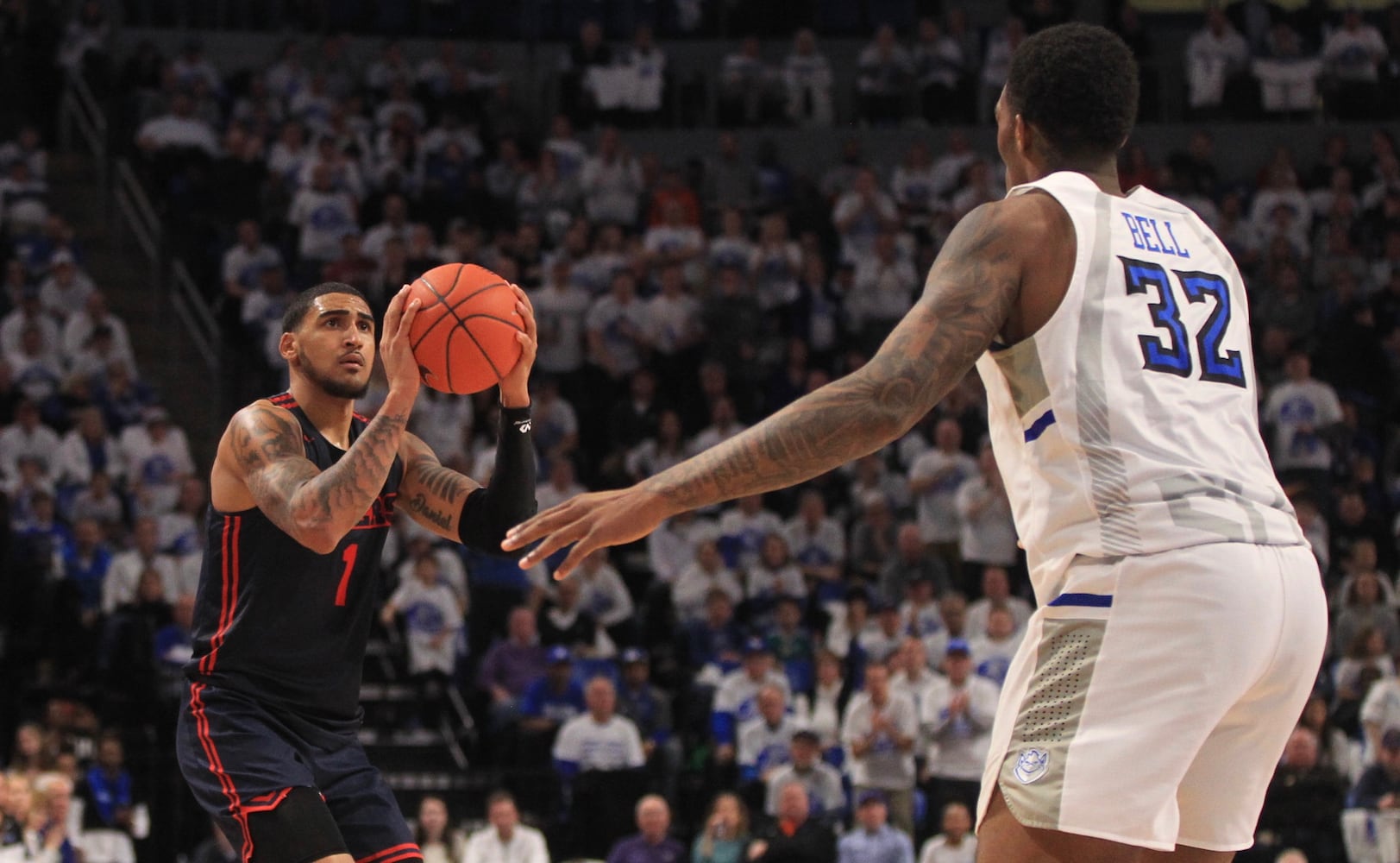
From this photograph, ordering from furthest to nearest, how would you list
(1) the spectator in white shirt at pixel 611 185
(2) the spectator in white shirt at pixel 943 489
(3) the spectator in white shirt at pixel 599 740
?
(1) the spectator in white shirt at pixel 611 185 → (2) the spectator in white shirt at pixel 943 489 → (3) the spectator in white shirt at pixel 599 740

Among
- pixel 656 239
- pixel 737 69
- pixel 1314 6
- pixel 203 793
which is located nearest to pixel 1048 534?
pixel 203 793

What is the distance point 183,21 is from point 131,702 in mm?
11085

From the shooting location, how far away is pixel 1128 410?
3.22 meters

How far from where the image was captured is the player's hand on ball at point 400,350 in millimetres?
4887

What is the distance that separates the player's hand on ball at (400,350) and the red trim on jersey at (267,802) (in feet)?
3.83

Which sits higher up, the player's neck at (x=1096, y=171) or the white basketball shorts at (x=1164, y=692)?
the player's neck at (x=1096, y=171)

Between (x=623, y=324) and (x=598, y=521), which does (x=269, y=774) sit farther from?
(x=623, y=324)

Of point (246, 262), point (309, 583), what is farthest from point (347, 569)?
point (246, 262)

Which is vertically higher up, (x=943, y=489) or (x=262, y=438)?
(x=262, y=438)

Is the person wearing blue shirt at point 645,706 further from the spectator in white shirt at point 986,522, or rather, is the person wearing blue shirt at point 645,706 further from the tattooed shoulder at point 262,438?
the tattooed shoulder at point 262,438

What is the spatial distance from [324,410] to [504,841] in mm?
7298

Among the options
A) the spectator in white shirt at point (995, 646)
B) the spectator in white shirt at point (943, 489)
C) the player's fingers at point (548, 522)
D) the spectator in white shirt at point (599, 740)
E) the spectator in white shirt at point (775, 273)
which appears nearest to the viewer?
the player's fingers at point (548, 522)

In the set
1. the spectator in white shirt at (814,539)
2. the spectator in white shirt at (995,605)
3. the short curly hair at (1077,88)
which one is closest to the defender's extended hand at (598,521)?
the short curly hair at (1077,88)

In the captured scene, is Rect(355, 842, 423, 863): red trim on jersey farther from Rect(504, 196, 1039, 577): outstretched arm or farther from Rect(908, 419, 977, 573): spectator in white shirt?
Rect(908, 419, 977, 573): spectator in white shirt
